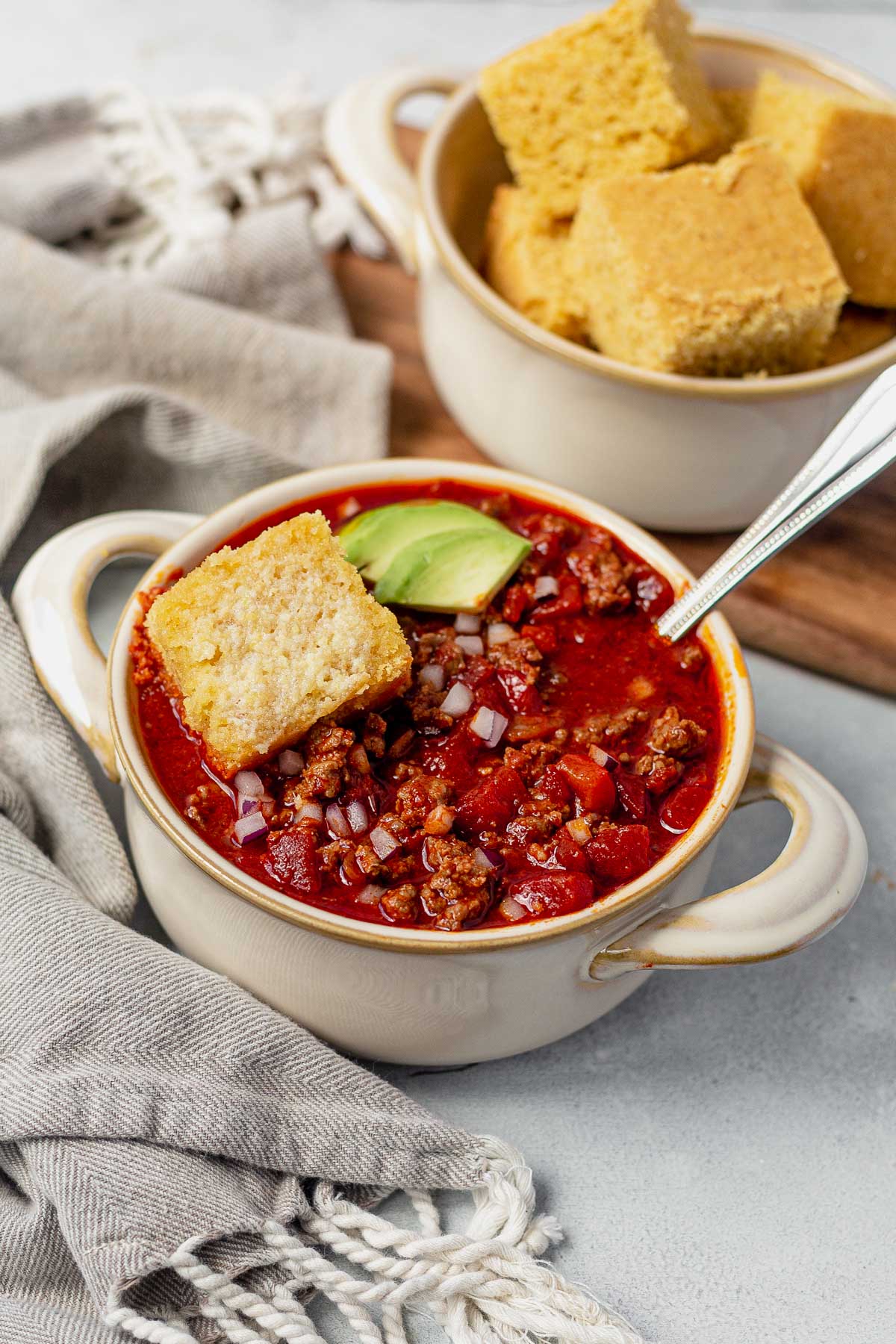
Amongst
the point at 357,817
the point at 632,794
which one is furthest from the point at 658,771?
the point at 357,817

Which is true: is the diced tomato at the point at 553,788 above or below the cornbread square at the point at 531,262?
below

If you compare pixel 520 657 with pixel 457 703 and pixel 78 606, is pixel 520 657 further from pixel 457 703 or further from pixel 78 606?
pixel 78 606

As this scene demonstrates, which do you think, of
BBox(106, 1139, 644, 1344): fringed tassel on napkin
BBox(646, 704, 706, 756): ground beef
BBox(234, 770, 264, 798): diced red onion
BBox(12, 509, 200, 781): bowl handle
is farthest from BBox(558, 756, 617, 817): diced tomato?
BBox(12, 509, 200, 781): bowl handle

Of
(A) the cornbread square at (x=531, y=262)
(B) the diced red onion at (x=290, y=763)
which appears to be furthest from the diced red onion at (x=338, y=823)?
(A) the cornbread square at (x=531, y=262)

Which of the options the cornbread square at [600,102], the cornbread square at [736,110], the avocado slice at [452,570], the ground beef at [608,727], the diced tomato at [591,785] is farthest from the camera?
the cornbread square at [736,110]

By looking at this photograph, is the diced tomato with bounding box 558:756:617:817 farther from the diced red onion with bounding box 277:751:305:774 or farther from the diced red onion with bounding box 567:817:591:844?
the diced red onion with bounding box 277:751:305:774

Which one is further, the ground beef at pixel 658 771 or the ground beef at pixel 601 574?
the ground beef at pixel 601 574

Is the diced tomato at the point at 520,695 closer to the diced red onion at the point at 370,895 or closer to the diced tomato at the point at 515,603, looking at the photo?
the diced tomato at the point at 515,603
